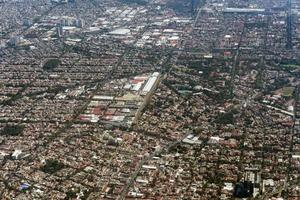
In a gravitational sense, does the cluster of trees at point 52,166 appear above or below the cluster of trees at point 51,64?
above

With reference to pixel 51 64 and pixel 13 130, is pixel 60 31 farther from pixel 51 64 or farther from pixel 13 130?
pixel 13 130

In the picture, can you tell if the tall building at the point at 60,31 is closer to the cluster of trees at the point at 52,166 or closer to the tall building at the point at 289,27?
the tall building at the point at 289,27

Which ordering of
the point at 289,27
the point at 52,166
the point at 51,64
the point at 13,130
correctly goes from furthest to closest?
the point at 289,27, the point at 51,64, the point at 13,130, the point at 52,166

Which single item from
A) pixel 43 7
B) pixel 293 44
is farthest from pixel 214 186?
pixel 43 7

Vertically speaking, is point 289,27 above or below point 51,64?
below

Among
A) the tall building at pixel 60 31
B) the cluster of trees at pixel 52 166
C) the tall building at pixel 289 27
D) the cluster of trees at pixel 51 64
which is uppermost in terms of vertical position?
the cluster of trees at pixel 52 166

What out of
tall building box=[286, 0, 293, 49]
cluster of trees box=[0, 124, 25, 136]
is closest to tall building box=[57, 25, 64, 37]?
cluster of trees box=[0, 124, 25, 136]

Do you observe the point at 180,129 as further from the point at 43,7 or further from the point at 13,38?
the point at 43,7

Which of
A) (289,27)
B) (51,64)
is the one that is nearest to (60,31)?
(51,64)

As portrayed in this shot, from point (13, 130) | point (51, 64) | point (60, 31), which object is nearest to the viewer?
point (13, 130)

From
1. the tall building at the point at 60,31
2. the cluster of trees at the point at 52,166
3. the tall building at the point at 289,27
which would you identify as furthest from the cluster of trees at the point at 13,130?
the tall building at the point at 289,27

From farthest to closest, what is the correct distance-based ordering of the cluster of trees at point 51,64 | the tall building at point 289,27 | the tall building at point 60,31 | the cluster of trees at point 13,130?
1. the tall building at point 60,31
2. the tall building at point 289,27
3. the cluster of trees at point 51,64
4. the cluster of trees at point 13,130
